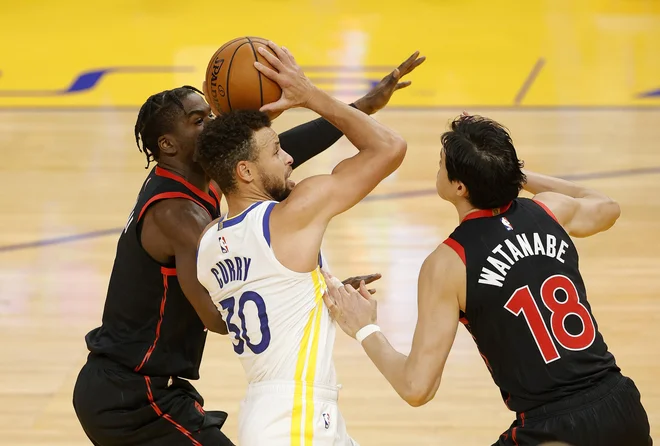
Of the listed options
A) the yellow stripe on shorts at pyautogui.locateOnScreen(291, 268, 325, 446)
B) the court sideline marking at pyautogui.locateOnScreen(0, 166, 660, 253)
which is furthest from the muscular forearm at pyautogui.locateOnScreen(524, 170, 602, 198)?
the court sideline marking at pyautogui.locateOnScreen(0, 166, 660, 253)

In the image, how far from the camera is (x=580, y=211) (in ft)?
11.7

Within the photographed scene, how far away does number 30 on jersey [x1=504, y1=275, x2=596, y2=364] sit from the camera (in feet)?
10.4

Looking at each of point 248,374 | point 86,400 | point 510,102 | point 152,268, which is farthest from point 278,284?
point 510,102

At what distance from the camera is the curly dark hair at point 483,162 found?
10.4 feet

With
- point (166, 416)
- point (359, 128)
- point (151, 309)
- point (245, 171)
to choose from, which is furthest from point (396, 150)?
point (166, 416)

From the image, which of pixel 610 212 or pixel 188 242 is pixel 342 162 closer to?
pixel 188 242

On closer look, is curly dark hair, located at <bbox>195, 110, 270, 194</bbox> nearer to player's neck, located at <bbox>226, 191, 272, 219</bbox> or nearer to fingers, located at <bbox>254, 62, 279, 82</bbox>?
player's neck, located at <bbox>226, 191, 272, 219</bbox>

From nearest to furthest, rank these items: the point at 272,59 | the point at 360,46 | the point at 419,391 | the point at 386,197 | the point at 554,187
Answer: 1. the point at 419,391
2. the point at 272,59
3. the point at 554,187
4. the point at 386,197
5. the point at 360,46

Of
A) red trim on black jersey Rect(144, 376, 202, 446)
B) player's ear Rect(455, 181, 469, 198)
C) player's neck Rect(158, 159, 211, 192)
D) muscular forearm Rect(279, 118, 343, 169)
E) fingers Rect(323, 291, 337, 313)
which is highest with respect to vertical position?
player's ear Rect(455, 181, 469, 198)

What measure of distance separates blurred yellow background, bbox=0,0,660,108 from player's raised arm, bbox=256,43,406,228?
7.15 meters

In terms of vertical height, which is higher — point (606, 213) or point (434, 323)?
point (606, 213)

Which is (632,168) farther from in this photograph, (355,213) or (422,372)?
(422,372)

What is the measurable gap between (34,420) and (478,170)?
312 cm

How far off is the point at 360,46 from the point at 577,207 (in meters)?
9.36
